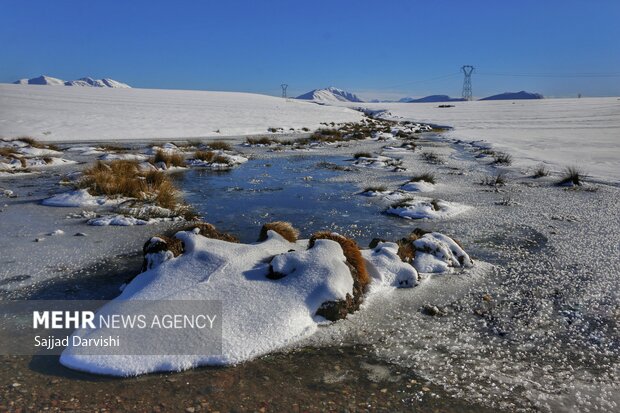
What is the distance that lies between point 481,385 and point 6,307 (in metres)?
3.80

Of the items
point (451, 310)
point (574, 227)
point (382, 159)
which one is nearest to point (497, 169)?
point (382, 159)

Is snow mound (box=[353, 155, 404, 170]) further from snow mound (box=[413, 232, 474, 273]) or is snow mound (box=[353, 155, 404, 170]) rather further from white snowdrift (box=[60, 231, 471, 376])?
white snowdrift (box=[60, 231, 471, 376])

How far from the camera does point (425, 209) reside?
23.7 ft

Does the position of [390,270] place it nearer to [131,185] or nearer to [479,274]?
[479,274]

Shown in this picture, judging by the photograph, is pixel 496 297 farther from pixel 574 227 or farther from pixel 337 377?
pixel 574 227

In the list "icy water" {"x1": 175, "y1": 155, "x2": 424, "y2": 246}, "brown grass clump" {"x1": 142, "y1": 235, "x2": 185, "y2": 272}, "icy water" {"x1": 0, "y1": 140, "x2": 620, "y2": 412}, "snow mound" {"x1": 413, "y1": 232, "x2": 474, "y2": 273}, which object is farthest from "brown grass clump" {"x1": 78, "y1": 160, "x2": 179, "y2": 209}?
"snow mound" {"x1": 413, "y1": 232, "x2": 474, "y2": 273}

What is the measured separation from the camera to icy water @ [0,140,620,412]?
263 cm

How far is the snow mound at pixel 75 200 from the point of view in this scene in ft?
24.3

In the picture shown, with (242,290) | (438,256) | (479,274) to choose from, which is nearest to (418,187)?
(438,256)

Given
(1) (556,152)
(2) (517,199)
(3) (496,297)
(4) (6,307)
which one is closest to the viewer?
(4) (6,307)

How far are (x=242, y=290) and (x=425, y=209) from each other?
4.48 metres

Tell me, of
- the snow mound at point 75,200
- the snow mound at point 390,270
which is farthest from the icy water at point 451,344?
the snow mound at point 75,200

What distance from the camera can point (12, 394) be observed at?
8.30ft

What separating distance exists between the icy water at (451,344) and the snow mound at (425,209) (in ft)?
0.95
